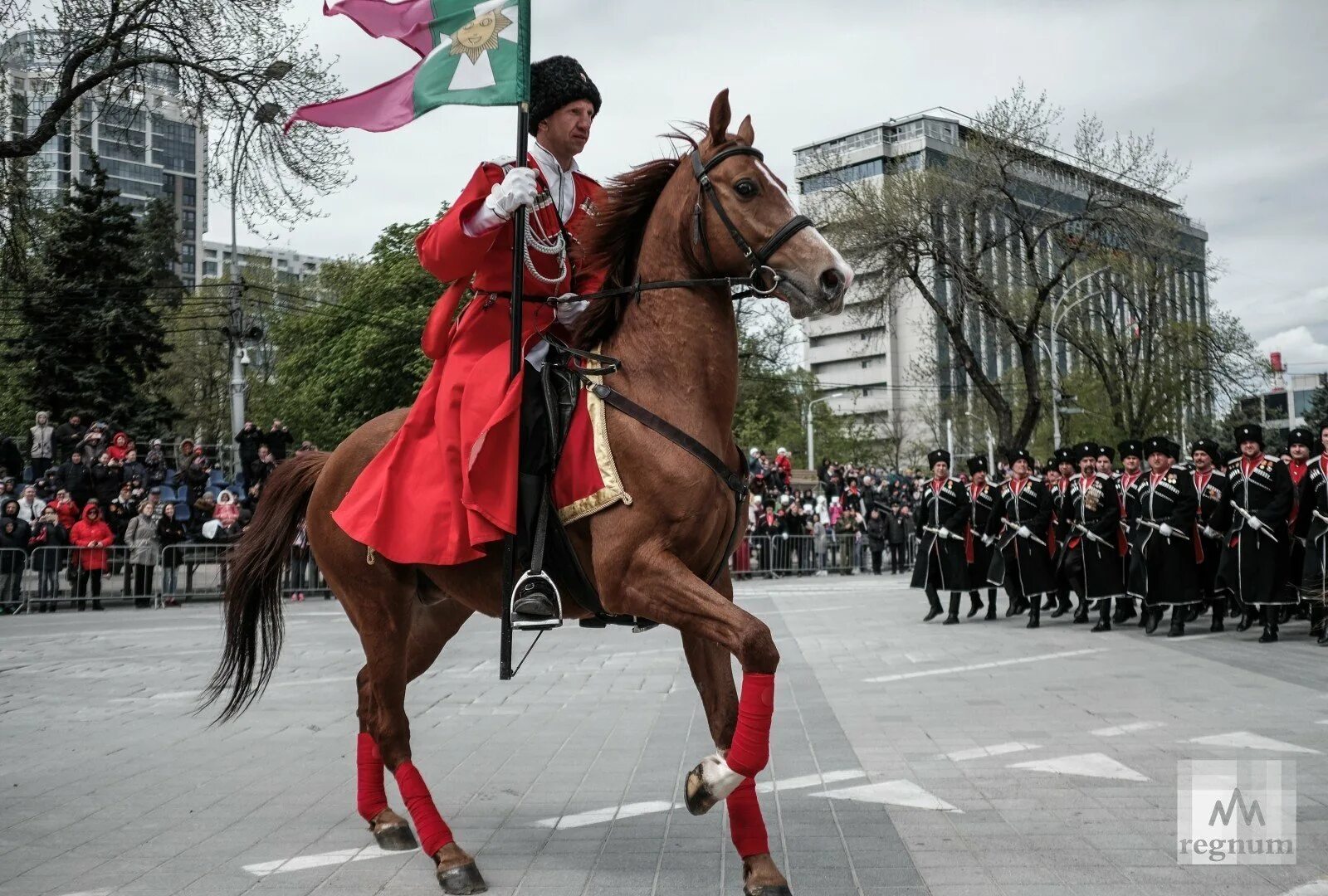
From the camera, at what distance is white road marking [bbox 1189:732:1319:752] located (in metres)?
7.23

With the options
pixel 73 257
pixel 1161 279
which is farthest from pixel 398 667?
pixel 73 257

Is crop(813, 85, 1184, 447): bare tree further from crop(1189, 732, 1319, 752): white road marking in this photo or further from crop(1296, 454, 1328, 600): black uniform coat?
crop(1189, 732, 1319, 752): white road marking

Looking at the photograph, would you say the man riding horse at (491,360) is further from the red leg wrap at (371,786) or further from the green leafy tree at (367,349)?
the green leafy tree at (367,349)

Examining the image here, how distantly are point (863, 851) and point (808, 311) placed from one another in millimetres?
2310

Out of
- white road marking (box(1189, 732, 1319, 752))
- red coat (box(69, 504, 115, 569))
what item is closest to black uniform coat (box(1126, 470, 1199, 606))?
white road marking (box(1189, 732, 1319, 752))

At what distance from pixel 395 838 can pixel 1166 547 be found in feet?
41.3

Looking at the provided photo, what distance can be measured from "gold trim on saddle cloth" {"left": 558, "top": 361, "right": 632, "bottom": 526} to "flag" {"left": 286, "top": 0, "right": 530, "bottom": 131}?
1.67 meters

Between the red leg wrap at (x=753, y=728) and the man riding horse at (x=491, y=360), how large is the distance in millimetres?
1012

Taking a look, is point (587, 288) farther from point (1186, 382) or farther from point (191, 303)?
point (191, 303)

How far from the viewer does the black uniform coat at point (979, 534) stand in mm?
18109

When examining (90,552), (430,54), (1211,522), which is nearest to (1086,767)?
(430,54)

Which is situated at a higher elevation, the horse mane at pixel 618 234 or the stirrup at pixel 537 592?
the horse mane at pixel 618 234

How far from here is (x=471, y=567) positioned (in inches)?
213

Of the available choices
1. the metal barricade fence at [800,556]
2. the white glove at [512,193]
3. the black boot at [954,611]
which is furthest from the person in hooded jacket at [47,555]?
the white glove at [512,193]
